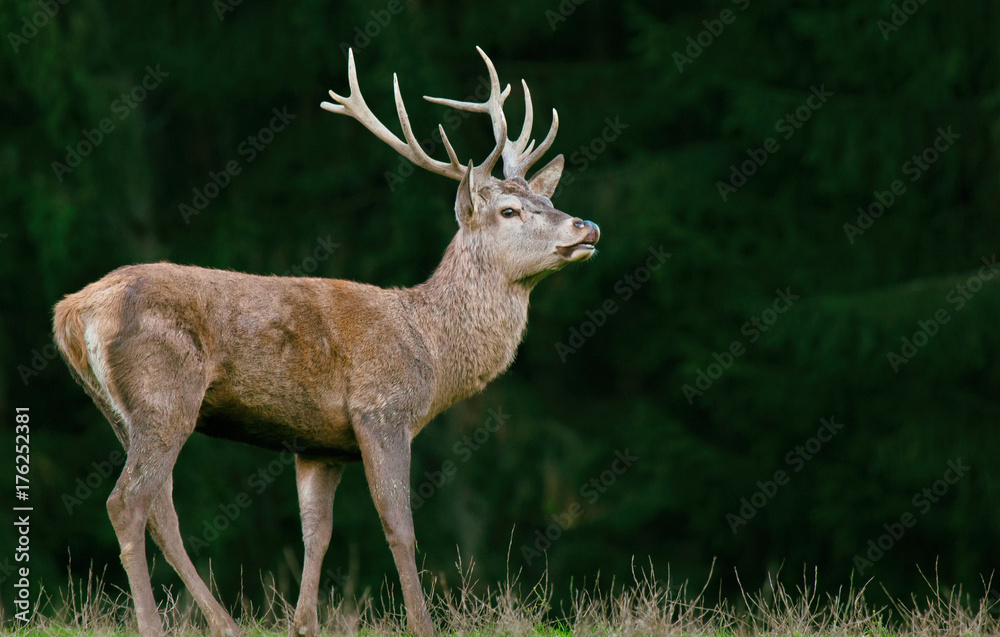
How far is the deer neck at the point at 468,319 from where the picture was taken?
268 inches

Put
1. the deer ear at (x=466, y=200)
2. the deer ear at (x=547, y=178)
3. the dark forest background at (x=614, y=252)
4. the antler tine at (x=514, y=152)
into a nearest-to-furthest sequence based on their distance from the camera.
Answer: the deer ear at (x=466, y=200) → the antler tine at (x=514, y=152) → the deer ear at (x=547, y=178) → the dark forest background at (x=614, y=252)

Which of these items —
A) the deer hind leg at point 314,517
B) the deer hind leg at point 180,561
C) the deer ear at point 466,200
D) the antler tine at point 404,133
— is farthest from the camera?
the antler tine at point 404,133

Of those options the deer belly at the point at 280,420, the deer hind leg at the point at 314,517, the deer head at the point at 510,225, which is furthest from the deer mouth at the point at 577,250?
the deer hind leg at the point at 314,517

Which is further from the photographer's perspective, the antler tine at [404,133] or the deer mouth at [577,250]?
the antler tine at [404,133]

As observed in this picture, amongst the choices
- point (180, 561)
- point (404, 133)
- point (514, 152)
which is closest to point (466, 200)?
point (404, 133)

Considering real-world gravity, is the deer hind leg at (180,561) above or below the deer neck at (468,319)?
below

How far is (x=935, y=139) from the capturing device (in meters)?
14.6

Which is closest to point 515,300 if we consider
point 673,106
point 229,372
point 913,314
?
point 229,372

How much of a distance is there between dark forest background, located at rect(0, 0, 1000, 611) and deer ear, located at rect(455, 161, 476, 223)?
7.25 metres

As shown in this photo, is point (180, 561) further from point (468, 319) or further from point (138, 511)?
point (468, 319)

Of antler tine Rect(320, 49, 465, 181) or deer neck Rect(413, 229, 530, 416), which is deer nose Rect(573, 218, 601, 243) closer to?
deer neck Rect(413, 229, 530, 416)

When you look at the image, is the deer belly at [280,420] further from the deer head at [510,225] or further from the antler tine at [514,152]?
the antler tine at [514,152]

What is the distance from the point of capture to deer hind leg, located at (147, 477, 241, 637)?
6.02 metres

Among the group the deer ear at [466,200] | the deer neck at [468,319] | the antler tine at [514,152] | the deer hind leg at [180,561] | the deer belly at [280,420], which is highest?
the antler tine at [514,152]
